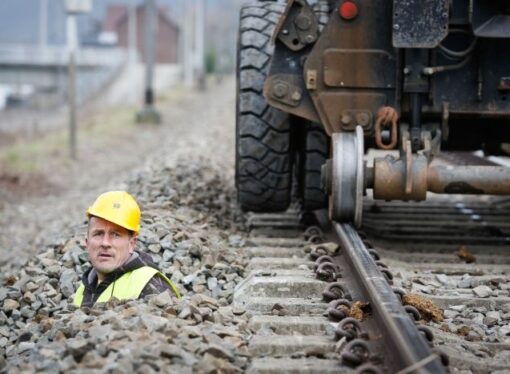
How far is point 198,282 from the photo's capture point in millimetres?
5820

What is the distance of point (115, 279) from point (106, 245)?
0.64 ft

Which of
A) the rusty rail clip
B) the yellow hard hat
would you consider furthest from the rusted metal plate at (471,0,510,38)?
the yellow hard hat

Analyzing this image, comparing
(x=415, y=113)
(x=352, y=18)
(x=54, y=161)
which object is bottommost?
(x=54, y=161)

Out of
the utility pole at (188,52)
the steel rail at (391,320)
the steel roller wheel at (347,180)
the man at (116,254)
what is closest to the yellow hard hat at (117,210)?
the man at (116,254)

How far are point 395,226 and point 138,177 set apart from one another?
311 centimetres

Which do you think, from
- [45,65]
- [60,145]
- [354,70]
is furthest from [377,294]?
[45,65]

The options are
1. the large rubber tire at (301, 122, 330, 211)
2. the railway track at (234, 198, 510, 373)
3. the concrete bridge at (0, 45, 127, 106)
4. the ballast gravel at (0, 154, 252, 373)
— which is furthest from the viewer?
the concrete bridge at (0, 45, 127, 106)

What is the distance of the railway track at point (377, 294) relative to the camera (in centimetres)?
433

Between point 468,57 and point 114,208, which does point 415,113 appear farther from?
point 114,208

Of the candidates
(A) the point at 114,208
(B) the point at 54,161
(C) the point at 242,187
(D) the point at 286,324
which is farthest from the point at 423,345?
(B) the point at 54,161

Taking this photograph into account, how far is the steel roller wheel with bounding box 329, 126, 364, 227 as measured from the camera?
6035mm

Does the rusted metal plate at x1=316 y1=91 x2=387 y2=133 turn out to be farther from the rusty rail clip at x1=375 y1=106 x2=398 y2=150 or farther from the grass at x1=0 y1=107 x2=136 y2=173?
the grass at x1=0 y1=107 x2=136 y2=173

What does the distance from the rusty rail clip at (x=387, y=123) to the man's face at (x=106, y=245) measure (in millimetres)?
2074

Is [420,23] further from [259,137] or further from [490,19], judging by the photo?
[259,137]
